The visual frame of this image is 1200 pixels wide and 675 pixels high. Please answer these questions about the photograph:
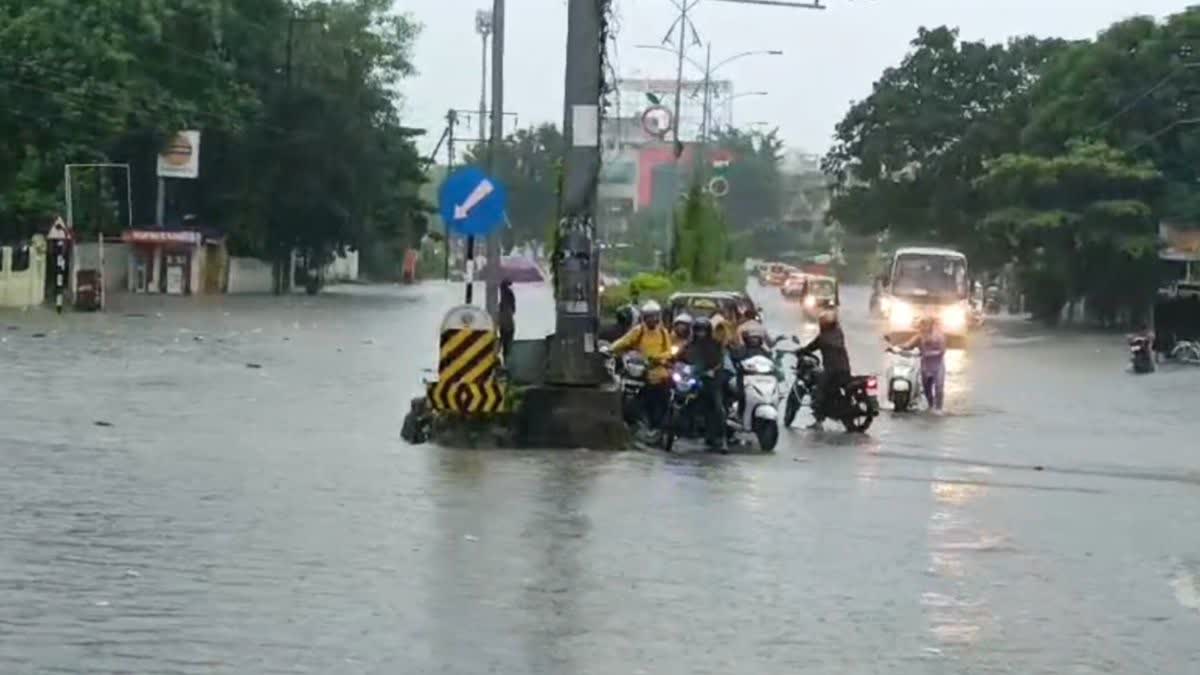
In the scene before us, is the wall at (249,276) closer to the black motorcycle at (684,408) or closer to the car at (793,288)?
the car at (793,288)

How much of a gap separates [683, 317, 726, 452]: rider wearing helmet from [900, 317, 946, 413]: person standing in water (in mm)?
7997

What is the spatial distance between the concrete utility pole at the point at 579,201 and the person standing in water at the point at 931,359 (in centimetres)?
870

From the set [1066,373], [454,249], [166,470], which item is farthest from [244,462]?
[454,249]

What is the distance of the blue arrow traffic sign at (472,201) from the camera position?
21.5m

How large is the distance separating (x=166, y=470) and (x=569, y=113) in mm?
6247

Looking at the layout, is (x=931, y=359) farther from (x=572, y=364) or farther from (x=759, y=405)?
(x=572, y=364)

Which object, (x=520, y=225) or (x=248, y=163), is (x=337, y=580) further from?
(x=520, y=225)

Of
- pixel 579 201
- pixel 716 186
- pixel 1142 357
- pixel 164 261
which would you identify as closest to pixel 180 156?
pixel 164 261

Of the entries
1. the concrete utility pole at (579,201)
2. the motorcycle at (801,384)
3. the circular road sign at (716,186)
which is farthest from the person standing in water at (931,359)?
the circular road sign at (716,186)

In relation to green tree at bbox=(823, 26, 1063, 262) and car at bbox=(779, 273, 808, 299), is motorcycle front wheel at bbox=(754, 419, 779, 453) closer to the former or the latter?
green tree at bbox=(823, 26, 1063, 262)

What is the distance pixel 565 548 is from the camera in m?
13.8

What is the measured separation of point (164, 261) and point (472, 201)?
63480 mm

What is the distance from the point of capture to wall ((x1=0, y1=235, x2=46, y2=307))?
58.7 metres

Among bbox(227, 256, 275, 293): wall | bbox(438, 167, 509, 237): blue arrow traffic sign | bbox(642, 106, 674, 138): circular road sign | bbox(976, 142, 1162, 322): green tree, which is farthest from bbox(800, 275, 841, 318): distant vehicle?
bbox(438, 167, 509, 237): blue arrow traffic sign
